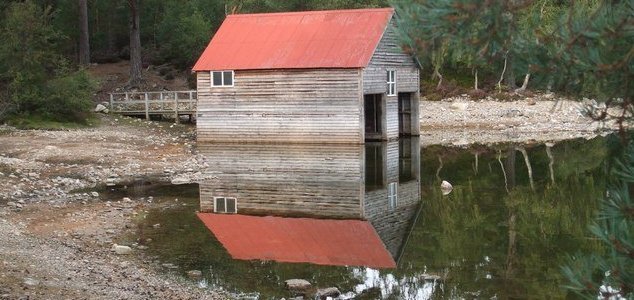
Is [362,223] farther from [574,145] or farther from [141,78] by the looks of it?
[141,78]

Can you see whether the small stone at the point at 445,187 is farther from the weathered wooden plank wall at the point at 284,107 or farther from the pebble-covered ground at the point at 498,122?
the pebble-covered ground at the point at 498,122

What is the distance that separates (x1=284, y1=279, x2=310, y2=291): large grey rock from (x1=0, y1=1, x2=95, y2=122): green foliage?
22234 millimetres

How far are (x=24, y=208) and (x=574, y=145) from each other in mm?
20004

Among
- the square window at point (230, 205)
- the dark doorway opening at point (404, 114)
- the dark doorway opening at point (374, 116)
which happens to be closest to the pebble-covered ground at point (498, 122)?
the dark doorway opening at point (404, 114)

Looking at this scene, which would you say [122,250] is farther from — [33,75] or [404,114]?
[404,114]

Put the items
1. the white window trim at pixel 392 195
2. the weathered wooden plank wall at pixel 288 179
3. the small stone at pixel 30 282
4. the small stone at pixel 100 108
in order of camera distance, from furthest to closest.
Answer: the small stone at pixel 100 108 → the white window trim at pixel 392 195 → the weathered wooden plank wall at pixel 288 179 → the small stone at pixel 30 282

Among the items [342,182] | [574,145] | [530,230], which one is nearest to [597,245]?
[530,230]

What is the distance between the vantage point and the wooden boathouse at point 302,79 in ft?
93.4

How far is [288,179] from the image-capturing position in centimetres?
2133

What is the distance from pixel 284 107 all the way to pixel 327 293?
1914cm

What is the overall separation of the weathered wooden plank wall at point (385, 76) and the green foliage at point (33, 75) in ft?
38.9

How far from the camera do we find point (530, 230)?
1458cm

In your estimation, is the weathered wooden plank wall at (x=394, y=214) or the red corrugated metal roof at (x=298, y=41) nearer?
the weathered wooden plank wall at (x=394, y=214)

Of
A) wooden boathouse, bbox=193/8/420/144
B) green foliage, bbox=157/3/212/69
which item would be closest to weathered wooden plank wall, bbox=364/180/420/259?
wooden boathouse, bbox=193/8/420/144
